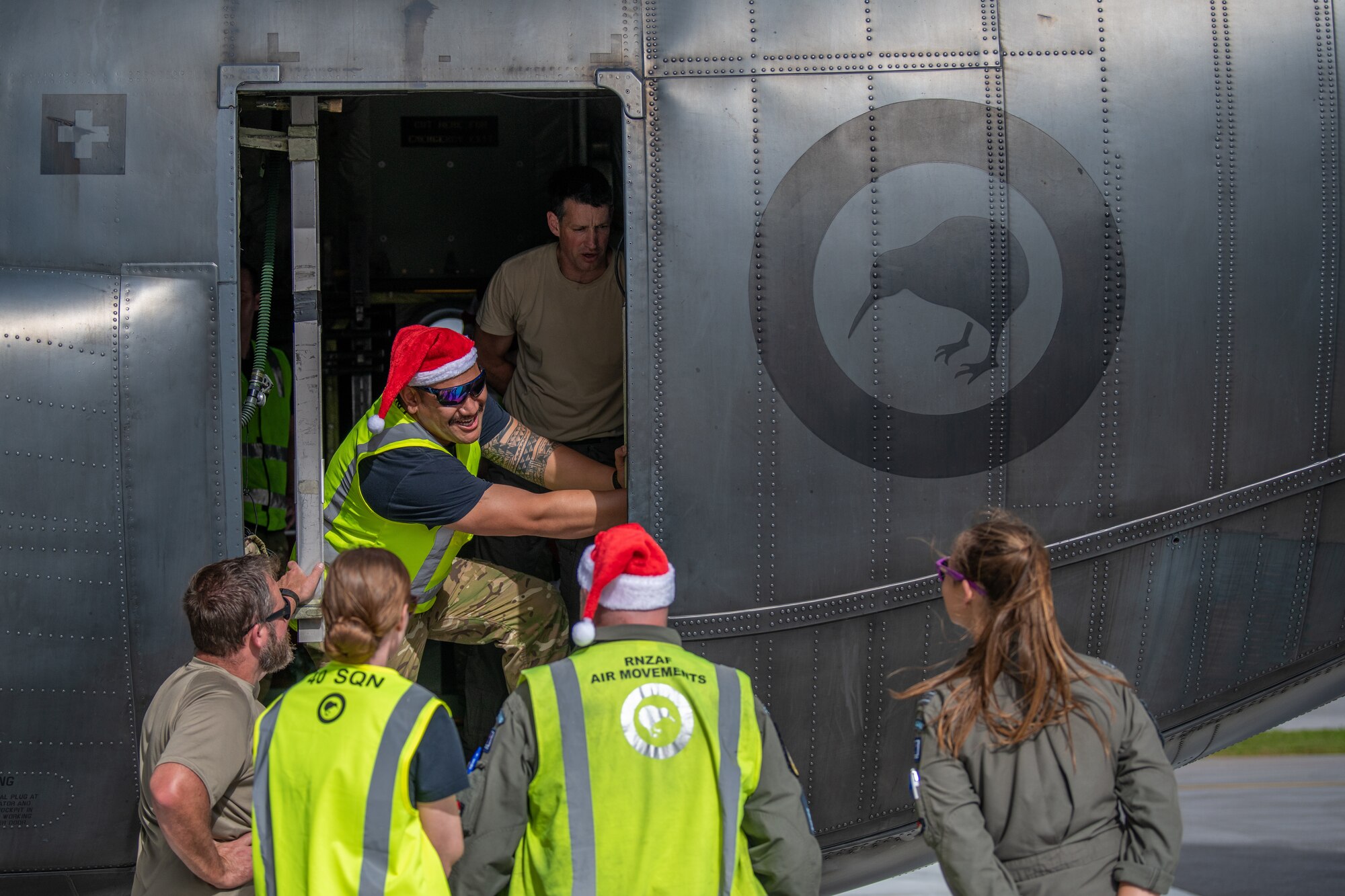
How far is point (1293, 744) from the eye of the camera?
9.64 meters

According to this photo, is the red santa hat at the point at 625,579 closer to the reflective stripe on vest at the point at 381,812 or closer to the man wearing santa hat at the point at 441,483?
the reflective stripe on vest at the point at 381,812

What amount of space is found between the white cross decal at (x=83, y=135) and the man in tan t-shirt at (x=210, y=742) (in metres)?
1.58

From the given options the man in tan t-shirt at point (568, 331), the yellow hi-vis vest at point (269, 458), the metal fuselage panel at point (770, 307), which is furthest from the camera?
the yellow hi-vis vest at point (269, 458)

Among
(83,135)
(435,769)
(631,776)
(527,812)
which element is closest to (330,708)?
(435,769)

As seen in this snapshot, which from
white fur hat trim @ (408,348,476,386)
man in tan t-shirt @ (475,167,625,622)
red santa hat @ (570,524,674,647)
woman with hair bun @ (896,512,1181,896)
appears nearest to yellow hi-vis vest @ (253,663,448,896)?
red santa hat @ (570,524,674,647)

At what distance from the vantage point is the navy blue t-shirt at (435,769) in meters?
2.36

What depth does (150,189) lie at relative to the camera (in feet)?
12.0

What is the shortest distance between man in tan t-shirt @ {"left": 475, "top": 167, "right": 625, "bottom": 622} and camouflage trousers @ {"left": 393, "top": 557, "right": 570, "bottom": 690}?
0.28 m

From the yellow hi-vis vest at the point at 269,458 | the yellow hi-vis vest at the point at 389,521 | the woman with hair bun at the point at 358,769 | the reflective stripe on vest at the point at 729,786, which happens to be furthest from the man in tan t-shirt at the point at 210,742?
the yellow hi-vis vest at the point at 269,458

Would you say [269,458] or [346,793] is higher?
[269,458]

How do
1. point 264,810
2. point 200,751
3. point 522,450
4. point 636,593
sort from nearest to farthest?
point 264,810
point 636,593
point 200,751
point 522,450

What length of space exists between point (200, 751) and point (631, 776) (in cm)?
103

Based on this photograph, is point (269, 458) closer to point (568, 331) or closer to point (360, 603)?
point (568, 331)

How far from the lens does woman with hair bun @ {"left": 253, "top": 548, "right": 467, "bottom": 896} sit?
7.63 ft
